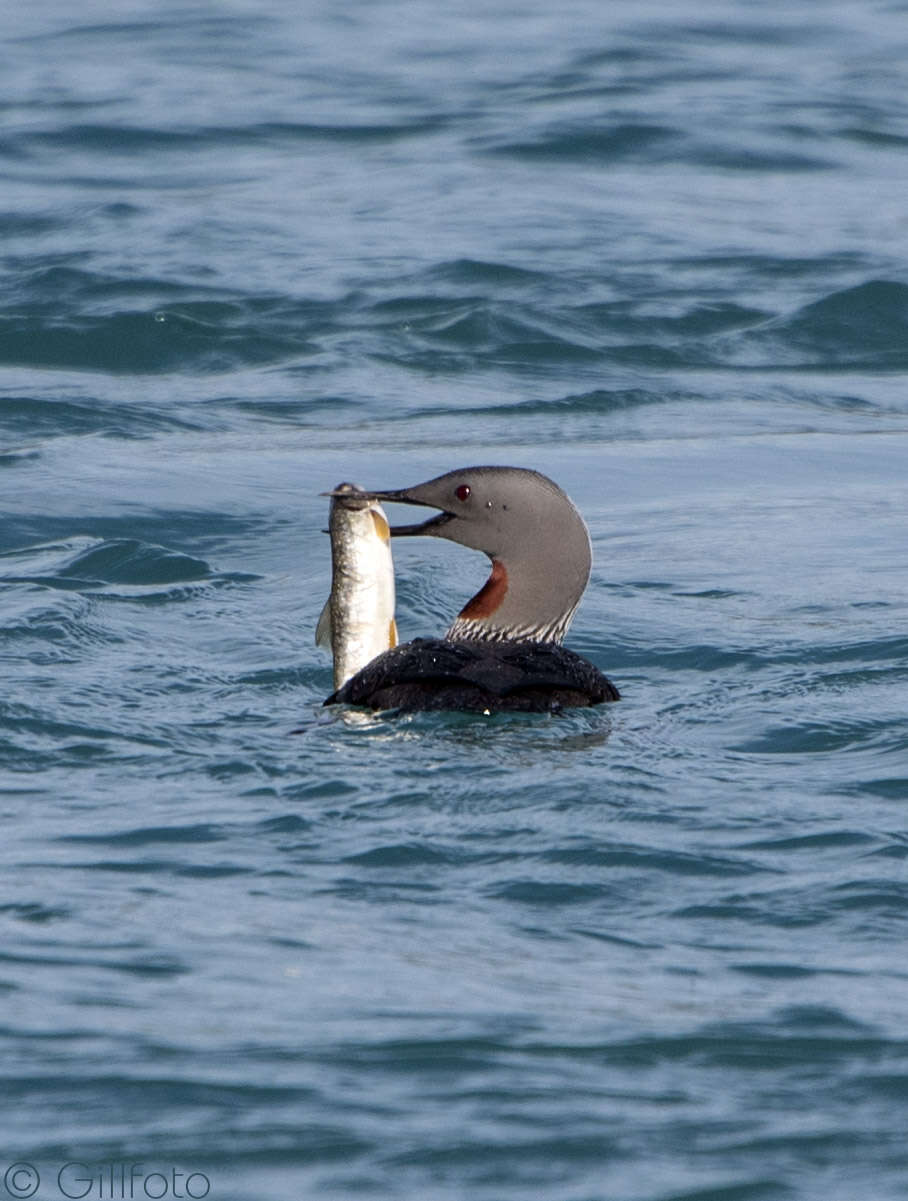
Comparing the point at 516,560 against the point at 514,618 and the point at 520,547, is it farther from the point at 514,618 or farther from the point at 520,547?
the point at 514,618

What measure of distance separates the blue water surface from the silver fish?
0.36 meters

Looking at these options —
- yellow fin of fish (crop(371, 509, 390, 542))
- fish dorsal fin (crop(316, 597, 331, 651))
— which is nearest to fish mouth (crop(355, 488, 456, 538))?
yellow fin of fish (crop(371, 509, 390, 542))

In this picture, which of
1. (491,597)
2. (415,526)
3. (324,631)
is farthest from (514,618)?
(324,631)

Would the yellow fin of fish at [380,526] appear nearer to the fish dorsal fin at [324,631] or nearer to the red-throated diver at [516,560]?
the red-throated diver at [516,560]

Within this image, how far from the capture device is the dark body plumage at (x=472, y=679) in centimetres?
677

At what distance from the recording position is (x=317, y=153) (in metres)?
19.1

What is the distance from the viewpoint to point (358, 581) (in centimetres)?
725

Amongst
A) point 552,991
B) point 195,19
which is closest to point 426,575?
point 552,991

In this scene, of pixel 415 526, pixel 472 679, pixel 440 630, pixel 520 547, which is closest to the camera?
pixel 472 679

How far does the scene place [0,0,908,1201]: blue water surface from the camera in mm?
4562

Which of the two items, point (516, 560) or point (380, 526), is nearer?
point (380, 526)

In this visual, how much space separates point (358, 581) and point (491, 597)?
506 millimetres

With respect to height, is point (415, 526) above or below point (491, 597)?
above

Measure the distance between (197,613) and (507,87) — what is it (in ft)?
44.4
